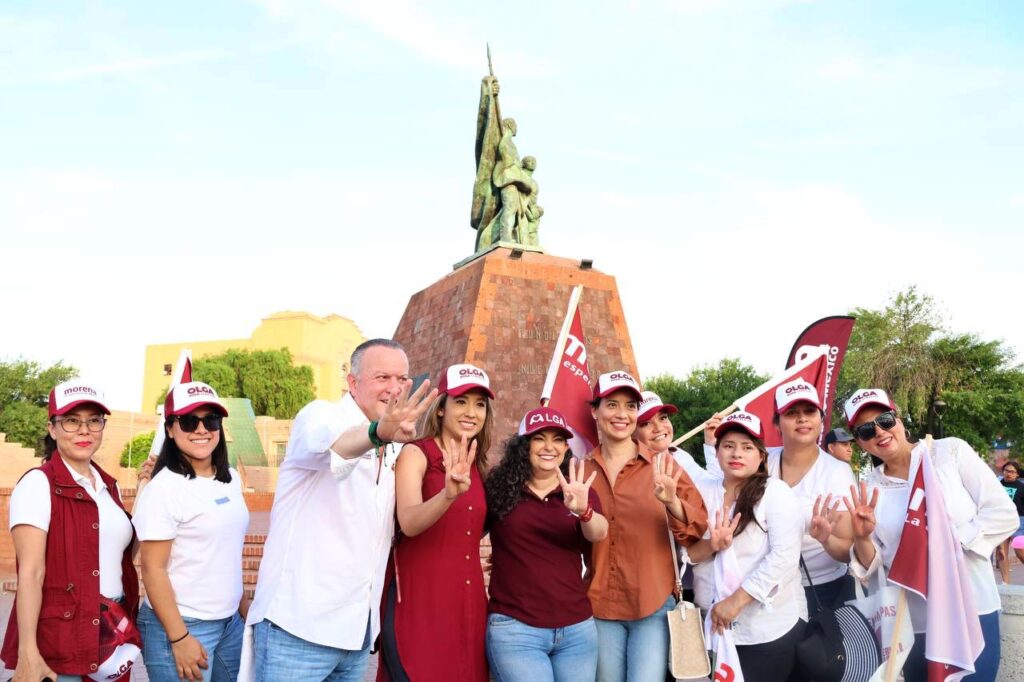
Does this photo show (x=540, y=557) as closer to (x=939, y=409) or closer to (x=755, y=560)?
(x=755, y=560)

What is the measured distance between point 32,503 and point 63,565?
234 millimetres

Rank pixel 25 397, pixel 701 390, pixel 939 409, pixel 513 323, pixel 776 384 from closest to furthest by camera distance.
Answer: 1. pixel 776 384
2. pixel 513 323
3. pixel 939 409
4. pixel 701 390
5. pixel 25 397

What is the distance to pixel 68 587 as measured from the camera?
9.57 feet

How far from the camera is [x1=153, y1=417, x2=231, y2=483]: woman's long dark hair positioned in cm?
321

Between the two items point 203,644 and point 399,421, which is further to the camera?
point 203,644

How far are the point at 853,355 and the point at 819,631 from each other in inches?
954

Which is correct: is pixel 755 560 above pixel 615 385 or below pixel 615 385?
below

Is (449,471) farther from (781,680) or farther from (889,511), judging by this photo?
(889,511)

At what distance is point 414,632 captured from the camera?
3.06m

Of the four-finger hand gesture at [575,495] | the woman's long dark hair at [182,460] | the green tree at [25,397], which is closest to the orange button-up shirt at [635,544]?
the four-finger hand gesture at [575,495]

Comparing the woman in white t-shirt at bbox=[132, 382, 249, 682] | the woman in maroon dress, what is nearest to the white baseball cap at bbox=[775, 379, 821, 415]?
the woman in maroon dress

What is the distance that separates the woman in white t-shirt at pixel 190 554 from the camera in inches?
→ 118

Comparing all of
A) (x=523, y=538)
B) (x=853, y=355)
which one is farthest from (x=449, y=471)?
(x=853, y=355)

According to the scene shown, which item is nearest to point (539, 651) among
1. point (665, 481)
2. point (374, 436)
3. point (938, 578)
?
point (665, 481)
